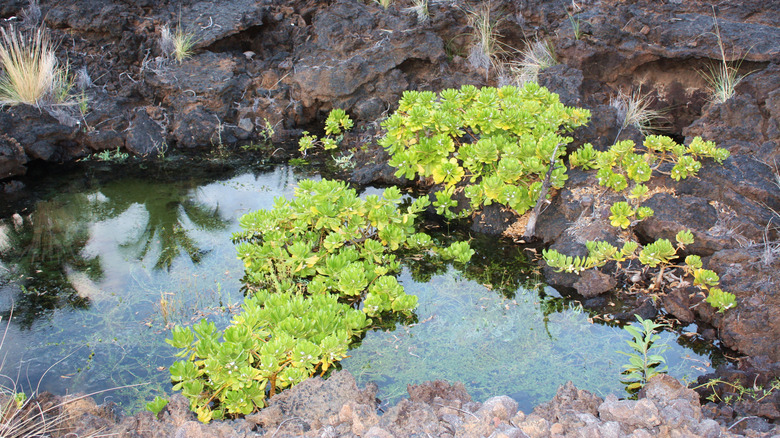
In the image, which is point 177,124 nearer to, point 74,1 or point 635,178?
point 74,1

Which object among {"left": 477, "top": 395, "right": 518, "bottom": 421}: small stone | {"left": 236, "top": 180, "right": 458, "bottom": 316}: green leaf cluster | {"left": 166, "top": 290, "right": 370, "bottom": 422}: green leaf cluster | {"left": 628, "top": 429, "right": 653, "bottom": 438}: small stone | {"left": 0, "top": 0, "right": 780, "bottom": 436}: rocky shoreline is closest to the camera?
{"left": 628, "top": 429, "right": 653, "bottom": 438}: small stone

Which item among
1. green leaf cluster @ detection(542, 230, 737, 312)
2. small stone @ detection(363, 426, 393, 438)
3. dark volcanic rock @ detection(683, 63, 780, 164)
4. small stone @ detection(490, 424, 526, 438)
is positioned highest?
dark volcanic rock @ detection(683, 63, 780, 164)

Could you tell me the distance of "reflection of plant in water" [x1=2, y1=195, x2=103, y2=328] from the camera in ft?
14.2

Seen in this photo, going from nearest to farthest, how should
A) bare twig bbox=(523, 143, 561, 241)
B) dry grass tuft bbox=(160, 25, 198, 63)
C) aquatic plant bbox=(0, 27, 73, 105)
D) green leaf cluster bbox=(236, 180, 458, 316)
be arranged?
green leaf cluster bbox=(236, 180, 458, 316) → bare twig bbox=(523, 143, 561, 241) → aquatic plant bbox=(0, 27, 73, 105) → dry grass tuft bbox=(160, 25, 198, 63)

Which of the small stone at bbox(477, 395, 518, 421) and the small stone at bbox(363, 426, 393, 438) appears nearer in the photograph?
the small stone at bbox(363, 426, 393, 438)

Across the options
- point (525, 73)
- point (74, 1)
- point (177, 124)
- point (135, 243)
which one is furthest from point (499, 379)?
point (74, 1)

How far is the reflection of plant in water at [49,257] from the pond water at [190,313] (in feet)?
0.04

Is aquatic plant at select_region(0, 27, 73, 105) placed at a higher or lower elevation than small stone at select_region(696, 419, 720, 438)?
higher

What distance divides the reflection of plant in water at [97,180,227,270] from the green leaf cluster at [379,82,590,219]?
79.0 inches

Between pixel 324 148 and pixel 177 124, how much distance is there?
6.53ft

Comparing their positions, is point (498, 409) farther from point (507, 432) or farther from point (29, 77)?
point (29, 77)

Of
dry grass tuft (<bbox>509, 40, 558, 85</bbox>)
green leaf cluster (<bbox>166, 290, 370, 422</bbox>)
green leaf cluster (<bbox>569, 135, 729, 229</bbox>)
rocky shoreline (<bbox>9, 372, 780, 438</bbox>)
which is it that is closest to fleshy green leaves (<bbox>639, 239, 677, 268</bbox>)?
green leaf cluster (<bbox>569, 135, 729, 229</bbox>)

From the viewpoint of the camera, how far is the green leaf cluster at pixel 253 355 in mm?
3123

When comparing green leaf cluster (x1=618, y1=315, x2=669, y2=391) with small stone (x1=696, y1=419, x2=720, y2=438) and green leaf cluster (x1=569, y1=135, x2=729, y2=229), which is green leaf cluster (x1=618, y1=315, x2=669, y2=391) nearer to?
small stone (x1=696, y1=419, x2=720, y2=438)
